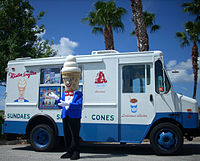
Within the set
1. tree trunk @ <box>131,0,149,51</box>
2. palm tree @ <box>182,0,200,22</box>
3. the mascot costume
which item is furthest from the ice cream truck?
palm tree @ <box>182,0,200,22</box>

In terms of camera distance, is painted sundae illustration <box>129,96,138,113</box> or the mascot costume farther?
painted sundae illustration <box>129,96,138,113</box>

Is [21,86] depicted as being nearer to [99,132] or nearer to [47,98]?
[47,98]

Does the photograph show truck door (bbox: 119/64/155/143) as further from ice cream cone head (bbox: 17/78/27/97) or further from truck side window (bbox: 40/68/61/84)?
ice cream cone head (bbox: 17/78/27/97)

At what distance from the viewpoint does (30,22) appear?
11.3 metres

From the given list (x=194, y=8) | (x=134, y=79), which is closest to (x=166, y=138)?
(x=134, y=79)

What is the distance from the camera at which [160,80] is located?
21.0ft

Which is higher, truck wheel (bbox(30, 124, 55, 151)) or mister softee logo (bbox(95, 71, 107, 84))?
mister softee logo (bbox(95, 71, 107, 84))

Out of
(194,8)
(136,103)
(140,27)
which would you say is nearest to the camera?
(136,103)

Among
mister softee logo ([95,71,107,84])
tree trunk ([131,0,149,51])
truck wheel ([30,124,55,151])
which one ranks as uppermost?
tree trunk ([131,0,149,51])

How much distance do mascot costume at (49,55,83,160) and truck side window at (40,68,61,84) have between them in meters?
0.98

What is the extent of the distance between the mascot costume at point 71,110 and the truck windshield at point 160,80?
213cm

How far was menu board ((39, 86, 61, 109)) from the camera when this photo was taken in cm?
705

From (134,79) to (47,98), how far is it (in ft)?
8.98

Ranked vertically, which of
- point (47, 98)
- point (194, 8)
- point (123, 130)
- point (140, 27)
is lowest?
point (123, 130)
